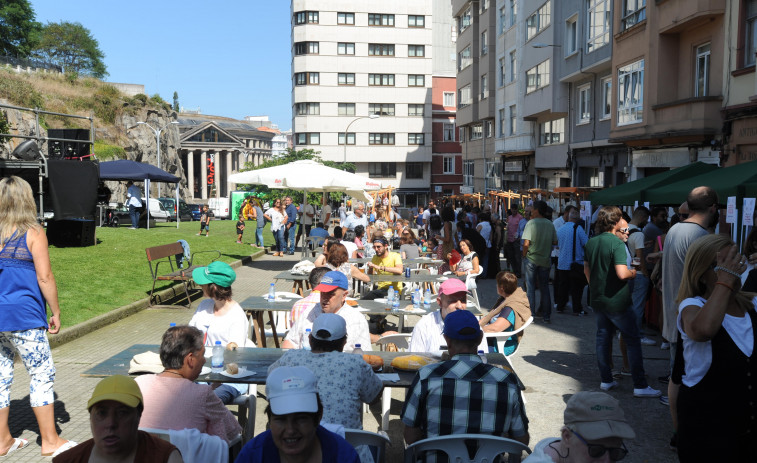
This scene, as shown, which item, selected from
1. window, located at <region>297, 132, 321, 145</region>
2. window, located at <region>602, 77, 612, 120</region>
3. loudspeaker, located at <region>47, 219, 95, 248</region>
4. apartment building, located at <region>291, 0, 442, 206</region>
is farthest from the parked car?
window, located at <region>602, 77, 612, 120</region>

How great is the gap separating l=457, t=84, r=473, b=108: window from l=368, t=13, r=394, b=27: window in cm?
2350

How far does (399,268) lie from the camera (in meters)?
11.1

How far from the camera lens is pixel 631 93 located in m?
22.2

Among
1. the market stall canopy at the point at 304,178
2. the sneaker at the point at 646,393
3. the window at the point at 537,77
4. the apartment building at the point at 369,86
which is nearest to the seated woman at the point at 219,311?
the sneaker at the point at 646,393

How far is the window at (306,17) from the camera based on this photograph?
69.6 metres

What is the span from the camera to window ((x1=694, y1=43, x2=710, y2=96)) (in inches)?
725

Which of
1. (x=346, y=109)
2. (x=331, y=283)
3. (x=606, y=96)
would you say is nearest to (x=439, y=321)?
(x=331, y=283)

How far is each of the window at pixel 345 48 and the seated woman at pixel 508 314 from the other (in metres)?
66.6

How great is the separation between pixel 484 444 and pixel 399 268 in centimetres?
757

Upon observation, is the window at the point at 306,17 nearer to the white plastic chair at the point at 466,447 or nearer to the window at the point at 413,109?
the window at the point at 413,109

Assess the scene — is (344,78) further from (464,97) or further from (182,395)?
(182,395)

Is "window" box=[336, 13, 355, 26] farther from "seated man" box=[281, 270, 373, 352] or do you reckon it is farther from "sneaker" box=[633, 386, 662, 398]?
"seated man" box=[281, 270, 373, 352]

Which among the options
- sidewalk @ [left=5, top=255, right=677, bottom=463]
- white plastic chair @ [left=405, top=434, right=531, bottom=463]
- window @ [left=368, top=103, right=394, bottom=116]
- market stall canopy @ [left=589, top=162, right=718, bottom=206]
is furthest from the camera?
window @ [left=368, top=103, right=394, bottom=116]

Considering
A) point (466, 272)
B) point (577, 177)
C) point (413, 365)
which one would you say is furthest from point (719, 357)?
point (577, 177)
